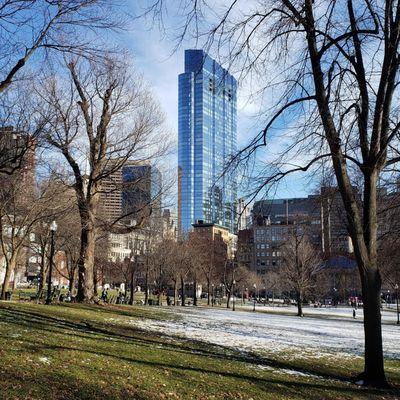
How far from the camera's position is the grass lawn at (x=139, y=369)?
6.21 meters

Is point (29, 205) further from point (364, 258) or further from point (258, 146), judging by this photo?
point (364, 258)

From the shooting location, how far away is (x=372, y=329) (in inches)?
384

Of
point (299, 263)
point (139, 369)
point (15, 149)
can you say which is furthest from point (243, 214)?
point (299, 263)

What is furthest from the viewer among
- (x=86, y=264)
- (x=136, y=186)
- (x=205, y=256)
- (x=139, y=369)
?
(x=205, y=256)

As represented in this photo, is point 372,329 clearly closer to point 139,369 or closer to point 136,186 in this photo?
point 139,369

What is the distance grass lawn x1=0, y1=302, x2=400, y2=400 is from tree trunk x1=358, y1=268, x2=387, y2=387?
448 millimetres

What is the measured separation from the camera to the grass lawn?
20.4 ft

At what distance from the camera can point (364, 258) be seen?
391 inches

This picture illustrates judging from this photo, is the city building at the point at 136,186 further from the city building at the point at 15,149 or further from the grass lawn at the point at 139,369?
the grass lawn at the point at 139,369

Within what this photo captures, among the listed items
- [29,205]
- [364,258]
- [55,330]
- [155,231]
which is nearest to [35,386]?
[55,330]

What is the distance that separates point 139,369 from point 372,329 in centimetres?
506

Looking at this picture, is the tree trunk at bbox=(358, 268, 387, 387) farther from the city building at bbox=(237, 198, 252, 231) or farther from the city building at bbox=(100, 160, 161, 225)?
the city building at bbox=(100, 160, 161, 225)

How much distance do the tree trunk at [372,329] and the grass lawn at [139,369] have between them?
448 mm

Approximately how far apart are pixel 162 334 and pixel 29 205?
40.7 ft
